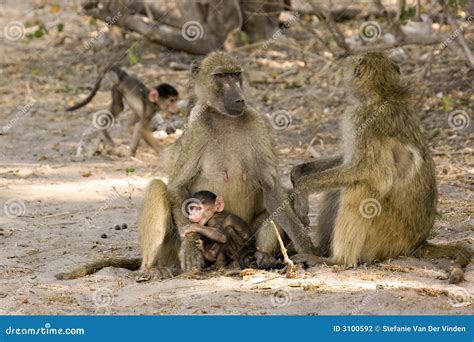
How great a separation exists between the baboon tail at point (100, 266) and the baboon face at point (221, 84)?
1.11m

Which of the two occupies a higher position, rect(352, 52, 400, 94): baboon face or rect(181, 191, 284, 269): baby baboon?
rect(352, 52, 400, 94): baboon face

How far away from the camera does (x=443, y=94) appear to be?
33.6 feet

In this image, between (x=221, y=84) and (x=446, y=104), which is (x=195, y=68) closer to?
(x=221, y=84)

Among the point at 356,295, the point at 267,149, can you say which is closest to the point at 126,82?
the point at 267,149

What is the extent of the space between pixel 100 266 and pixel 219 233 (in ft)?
2.65

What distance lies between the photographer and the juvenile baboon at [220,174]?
5848 mm

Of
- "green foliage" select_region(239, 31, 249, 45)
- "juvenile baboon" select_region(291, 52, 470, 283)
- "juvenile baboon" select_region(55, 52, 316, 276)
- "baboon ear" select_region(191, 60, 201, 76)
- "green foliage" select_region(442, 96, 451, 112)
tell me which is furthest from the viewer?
"green foliage" select_region(239, 31, 249, 45)

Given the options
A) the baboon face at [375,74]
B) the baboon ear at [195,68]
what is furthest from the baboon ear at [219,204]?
the baboon face at [375,74]

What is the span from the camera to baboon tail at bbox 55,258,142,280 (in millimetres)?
5832

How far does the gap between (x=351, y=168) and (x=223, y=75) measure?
3.20 feet

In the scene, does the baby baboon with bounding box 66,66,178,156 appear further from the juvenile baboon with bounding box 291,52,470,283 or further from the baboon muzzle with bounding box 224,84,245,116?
the juvenile baboon with bounding box 291,52,470,283

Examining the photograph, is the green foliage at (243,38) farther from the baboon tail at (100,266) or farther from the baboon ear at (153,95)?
the baboon tail at (100,266)

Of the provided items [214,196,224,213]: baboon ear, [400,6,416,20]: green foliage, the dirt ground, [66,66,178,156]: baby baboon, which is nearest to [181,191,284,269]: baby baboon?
[214,196,224,213]: baboon ear

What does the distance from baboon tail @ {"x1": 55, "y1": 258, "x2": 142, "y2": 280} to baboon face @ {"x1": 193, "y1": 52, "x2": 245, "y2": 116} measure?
1.11 metres
